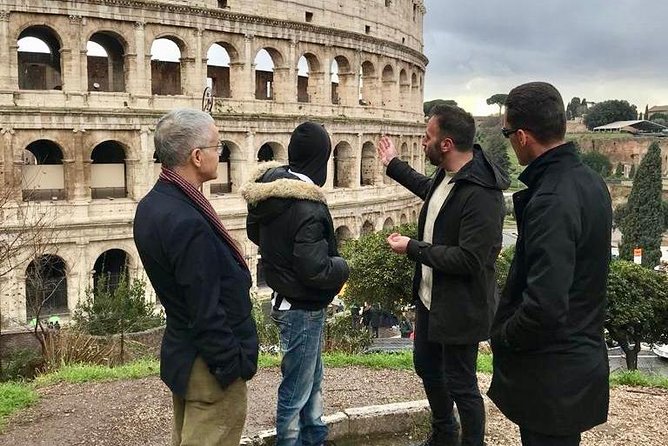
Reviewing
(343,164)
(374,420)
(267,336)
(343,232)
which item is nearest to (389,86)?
(343,164)

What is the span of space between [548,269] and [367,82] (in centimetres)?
2316

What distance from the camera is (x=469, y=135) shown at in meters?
3.85

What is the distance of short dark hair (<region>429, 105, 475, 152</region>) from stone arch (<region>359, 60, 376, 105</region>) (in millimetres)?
21496

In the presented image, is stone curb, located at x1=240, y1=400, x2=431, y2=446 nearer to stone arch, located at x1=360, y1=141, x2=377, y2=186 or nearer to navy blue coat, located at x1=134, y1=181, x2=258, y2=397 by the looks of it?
navy blue coat, located at x1=134, y1=181, x2=258, y2=397

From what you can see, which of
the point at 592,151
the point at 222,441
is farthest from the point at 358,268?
the point at 592,151

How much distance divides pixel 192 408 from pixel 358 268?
13.5 metres

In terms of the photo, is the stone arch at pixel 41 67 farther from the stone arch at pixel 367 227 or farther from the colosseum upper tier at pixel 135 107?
the stone arch at pixel 367 227

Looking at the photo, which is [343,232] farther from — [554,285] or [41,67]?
[554,285]

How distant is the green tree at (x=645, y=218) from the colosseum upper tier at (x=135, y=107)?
59.9ft

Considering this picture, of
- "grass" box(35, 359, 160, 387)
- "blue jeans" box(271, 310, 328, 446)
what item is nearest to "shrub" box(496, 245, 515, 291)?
"grass" box(35, 359, 160, 387)

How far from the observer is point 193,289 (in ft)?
9.50

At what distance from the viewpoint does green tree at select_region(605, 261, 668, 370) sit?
15578 millimetres

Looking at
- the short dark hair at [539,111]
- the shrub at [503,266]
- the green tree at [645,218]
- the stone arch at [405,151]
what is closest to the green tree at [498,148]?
the green tree at [645,218]

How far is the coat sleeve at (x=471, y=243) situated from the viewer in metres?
3.58
